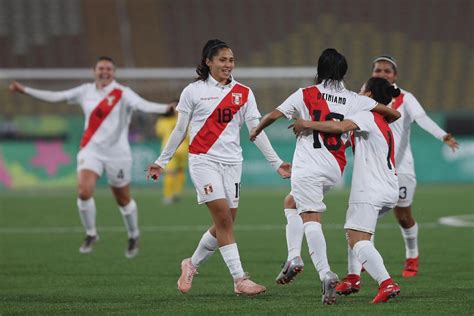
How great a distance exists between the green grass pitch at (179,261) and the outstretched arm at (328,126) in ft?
4.65

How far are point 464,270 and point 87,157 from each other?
494 cm

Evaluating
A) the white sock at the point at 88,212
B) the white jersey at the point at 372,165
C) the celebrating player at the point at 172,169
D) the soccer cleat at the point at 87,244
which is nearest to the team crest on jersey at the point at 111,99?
the white sock at the point at 88,212

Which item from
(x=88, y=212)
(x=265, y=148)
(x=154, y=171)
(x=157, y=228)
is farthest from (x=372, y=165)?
(x=157, y=228)

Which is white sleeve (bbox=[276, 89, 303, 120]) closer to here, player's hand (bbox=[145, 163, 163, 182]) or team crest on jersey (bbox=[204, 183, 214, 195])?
team crest on jersey (bbox=[204, 183, 214, 195])

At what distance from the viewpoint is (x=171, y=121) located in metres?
22.4

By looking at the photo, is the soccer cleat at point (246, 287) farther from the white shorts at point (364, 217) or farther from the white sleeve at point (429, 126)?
the white sleeve at point (429, 126)

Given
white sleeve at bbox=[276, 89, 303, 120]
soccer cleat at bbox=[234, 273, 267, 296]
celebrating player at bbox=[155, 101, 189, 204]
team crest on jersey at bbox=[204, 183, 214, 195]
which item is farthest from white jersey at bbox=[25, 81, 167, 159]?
celebrating player at bbox=[155, 101, 189, 204]

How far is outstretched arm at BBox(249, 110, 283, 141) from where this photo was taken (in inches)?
313

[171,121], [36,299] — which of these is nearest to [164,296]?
[36,299]

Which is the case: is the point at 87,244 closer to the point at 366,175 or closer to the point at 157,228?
the point at 157,228

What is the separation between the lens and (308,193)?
8.19m

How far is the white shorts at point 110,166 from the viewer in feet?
40.9

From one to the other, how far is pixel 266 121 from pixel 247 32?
24057 mm

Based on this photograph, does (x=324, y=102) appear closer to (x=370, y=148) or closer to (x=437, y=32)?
(x=370, y=148)
